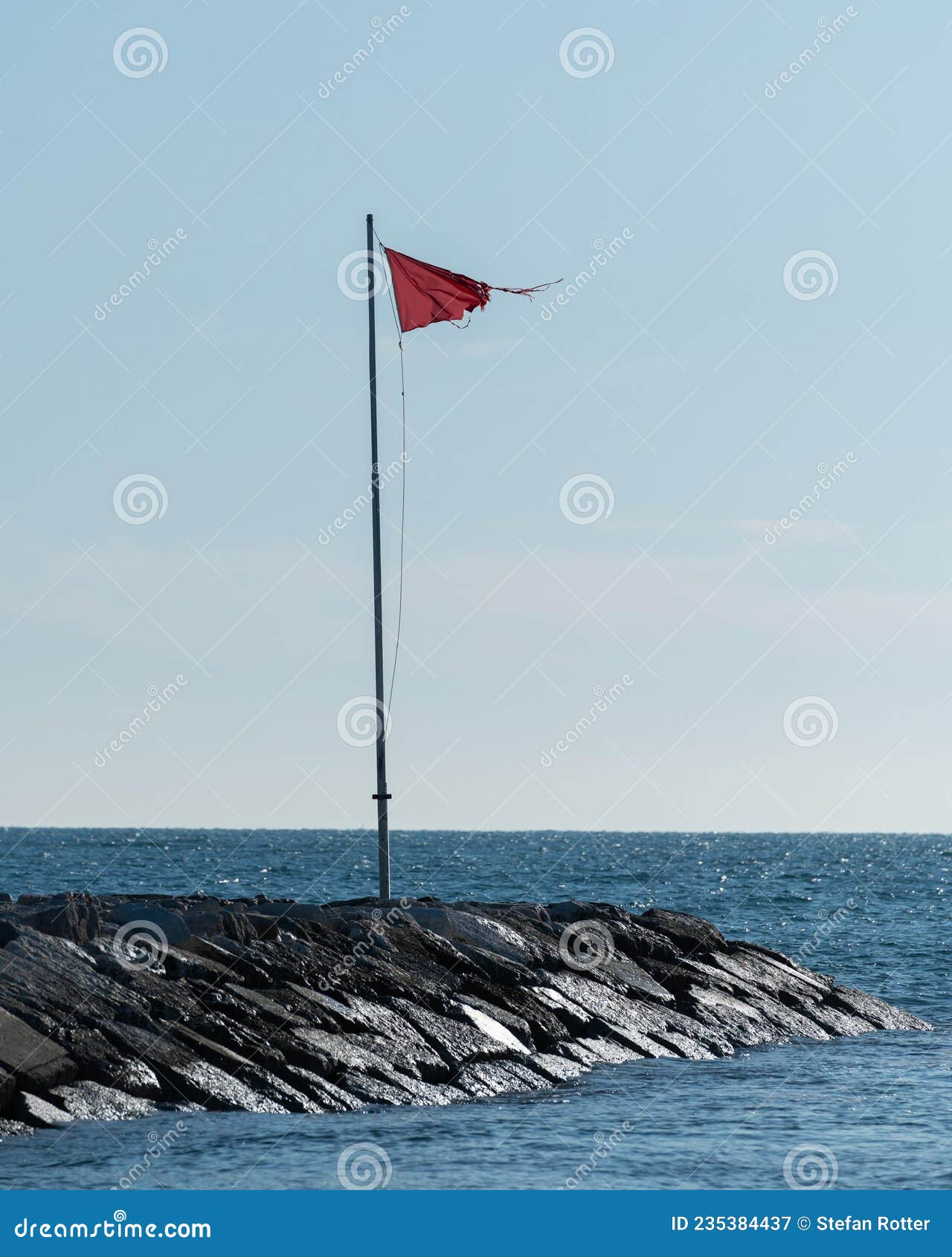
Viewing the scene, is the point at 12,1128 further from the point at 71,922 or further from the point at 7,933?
the point at 71,922

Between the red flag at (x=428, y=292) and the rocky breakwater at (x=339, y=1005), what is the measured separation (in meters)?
8.25

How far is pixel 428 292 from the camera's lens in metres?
23.5

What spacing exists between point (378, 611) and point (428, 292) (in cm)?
460

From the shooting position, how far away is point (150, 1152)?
13664 mm

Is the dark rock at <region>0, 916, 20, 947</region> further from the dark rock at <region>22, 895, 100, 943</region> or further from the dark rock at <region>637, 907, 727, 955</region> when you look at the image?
the dark rock at <region>637, 907, 727, 955</region>

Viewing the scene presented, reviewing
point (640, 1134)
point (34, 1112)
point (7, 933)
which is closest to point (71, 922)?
point (7, 933)

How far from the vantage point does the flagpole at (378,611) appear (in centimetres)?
2248

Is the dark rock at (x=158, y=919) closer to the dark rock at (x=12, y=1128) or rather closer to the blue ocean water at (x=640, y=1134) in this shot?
the blue ocean water at (x=640, y=1134)

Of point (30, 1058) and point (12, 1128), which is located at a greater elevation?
point (30, 1058)

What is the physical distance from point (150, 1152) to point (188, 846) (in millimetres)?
105413

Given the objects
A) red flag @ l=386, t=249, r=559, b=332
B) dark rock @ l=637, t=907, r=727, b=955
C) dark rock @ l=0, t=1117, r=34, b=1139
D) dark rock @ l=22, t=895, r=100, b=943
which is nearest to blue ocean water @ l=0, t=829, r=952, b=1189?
dark rock @ l=0, t=1117, r=34, b=1139
